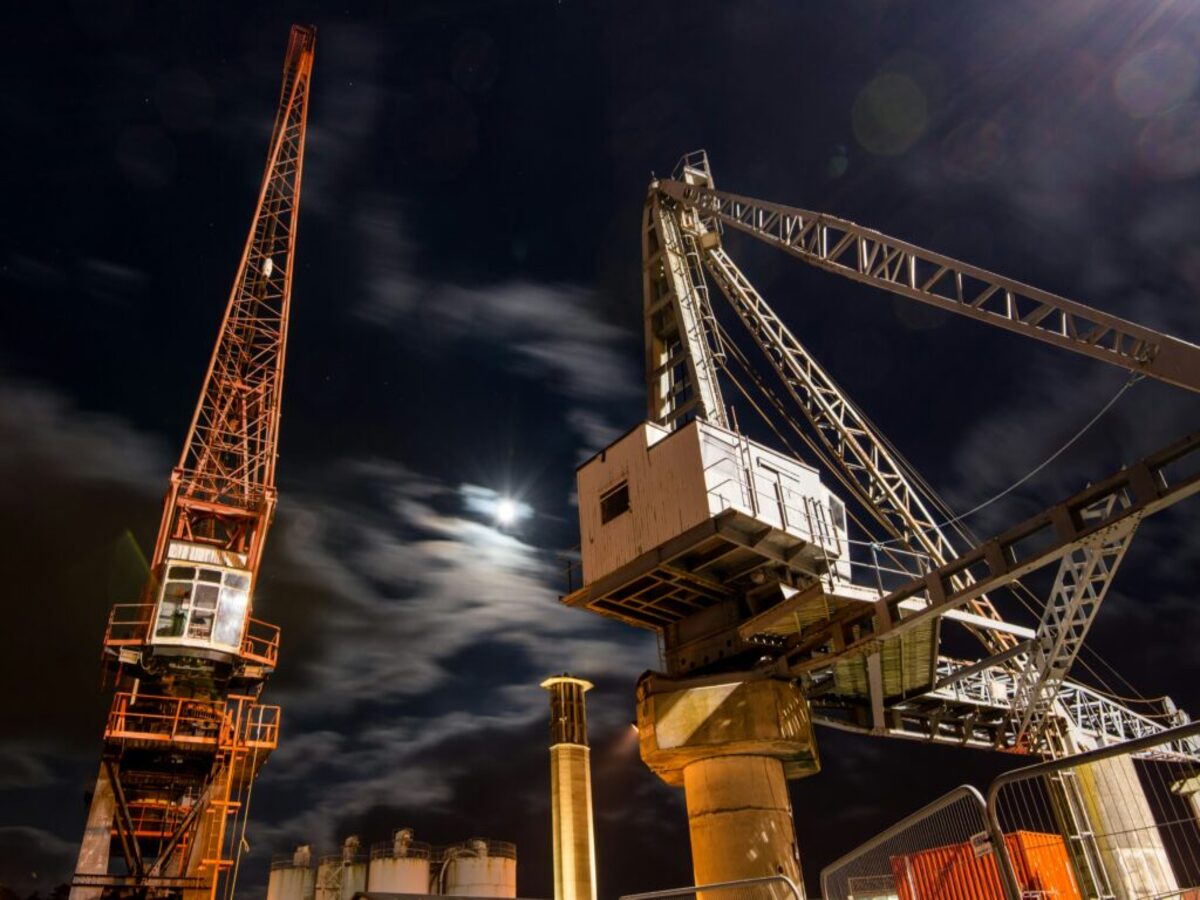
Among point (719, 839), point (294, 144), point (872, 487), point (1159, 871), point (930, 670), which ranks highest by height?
point (294, 144)

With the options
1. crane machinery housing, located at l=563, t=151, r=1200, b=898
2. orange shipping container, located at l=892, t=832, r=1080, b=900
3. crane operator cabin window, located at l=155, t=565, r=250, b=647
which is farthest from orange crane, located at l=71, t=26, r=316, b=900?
orange shipping container, located at l=892, t=832, r=1080, b=900

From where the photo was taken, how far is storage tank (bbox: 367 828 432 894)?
4497 cm

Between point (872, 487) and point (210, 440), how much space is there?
32052 mm

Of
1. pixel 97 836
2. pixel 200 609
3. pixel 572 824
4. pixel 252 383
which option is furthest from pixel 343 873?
pixel 252 383

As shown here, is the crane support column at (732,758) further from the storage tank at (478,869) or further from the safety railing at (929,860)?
the storage tank at (478,869)

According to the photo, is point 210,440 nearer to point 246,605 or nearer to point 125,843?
point 246,605

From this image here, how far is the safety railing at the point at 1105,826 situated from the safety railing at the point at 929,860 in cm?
37

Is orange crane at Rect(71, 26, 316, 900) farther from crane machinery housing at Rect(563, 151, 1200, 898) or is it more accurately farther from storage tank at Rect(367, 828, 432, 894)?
crane machinery housing at Rect(563, 151, 1200, 898)

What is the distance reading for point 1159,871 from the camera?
990 cm

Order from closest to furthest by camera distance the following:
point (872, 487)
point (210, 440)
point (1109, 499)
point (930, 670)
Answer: point (1109, 499), point (930, 670), point (872, 487), point (210, 440)

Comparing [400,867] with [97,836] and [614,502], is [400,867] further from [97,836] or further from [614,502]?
[614,502]

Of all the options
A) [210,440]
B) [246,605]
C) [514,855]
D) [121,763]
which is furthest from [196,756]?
[514,855]

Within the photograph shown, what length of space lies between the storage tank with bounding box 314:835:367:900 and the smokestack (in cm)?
2065

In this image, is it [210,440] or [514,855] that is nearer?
[210,440]
